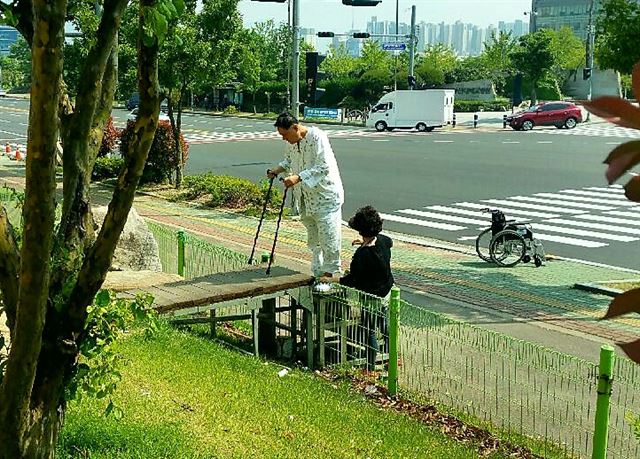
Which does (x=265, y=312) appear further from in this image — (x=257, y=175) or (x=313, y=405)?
(x=257, y=175)

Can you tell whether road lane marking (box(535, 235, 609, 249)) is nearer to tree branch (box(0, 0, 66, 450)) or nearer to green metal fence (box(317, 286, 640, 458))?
green metal fence (box(317, 286, 640, 458))

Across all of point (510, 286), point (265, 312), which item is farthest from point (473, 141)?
point (265, 312)

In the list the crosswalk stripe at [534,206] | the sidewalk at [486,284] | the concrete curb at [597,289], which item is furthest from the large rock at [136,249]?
the crosswalk stripe at [534,206]

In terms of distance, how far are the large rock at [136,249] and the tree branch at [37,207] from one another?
7539 mm

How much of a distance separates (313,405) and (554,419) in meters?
1.76

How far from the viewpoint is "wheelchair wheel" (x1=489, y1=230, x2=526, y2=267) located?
13711 mm

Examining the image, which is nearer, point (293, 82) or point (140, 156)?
point (140, 156)

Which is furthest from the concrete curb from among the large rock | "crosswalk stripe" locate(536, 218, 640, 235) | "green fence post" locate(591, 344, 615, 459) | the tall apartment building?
the tall apartment building

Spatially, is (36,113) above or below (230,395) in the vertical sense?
above

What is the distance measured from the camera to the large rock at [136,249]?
35.8 feet

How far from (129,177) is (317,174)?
5.02 metres

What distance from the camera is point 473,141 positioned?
3894cm

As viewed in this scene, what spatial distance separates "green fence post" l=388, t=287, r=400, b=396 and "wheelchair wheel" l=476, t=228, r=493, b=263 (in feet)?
22.9

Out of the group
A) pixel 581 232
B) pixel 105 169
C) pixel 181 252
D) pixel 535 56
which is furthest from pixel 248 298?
pixel 535 56
